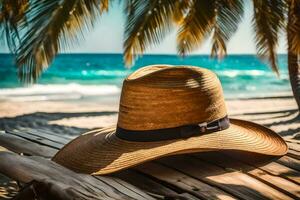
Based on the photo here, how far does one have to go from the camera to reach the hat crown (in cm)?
200

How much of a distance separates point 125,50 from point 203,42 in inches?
61.4

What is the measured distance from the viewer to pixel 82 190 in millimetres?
1572

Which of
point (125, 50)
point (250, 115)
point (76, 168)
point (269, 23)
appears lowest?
point (250, 115)

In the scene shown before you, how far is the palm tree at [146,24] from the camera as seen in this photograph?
4.01 meters

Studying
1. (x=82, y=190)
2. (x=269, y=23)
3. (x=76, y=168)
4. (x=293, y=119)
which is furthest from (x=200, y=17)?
(x=293, y=119)

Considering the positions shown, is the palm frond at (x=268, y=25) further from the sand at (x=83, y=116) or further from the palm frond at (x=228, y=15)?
the sand at (x=83, y=116)

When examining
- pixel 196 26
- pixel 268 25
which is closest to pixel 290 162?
pixel 268 25

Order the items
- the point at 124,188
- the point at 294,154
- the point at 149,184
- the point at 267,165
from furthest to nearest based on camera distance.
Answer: the point at 294,154 < the point at 267,165 < the point at 149,184 < the point at 124,188

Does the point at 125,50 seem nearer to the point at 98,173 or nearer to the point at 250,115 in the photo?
the point at 98,173

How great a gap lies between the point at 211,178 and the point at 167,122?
1.12ft

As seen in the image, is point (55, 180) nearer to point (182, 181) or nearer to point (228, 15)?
point (182, 181)

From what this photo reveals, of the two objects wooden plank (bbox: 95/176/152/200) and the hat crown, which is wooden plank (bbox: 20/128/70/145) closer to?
the hat crown

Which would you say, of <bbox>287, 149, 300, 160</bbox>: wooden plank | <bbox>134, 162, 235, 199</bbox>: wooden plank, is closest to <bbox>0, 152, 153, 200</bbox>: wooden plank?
<bbox>134, 162, 235, 199</bbox>: wooden plank

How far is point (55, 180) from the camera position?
1681 mm
